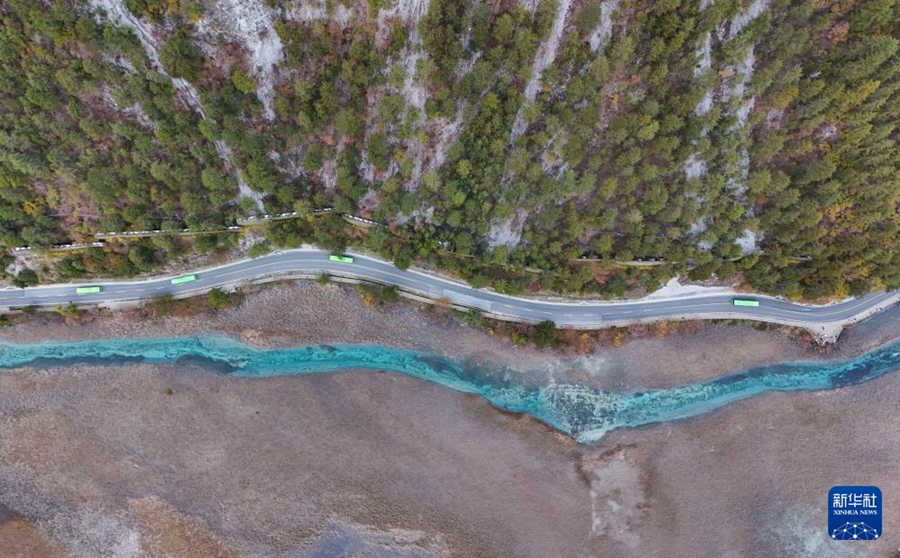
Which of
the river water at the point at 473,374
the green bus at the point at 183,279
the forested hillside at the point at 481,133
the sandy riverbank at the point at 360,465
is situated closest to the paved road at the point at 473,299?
the green bus at the point at 183,279

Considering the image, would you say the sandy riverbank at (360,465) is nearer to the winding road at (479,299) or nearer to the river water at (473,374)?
the river water at (473,374)

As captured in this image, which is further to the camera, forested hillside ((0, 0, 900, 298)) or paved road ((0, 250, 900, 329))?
paved road ((0, 250, 900, 329))

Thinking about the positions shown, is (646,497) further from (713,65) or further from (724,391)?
(713,65)

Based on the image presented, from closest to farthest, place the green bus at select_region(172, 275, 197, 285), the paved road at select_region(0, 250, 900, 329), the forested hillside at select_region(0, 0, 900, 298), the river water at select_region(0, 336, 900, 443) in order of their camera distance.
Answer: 1. the forested hillside at select_region(0, 0, 900, 298)
2. the river water at select_region(0, 336, 900, 443)
3. the paved road at select_region(0, 250, 900, 329)
4. the green bus at select_region(172, 275, 197, 285)

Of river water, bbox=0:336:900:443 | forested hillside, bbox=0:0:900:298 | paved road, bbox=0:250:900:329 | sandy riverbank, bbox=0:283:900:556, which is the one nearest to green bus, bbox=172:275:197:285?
paved road, bbox=0:250:900:329

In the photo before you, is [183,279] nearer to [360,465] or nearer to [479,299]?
[360,465]

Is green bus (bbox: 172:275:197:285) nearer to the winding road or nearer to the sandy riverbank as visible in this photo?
the winding road

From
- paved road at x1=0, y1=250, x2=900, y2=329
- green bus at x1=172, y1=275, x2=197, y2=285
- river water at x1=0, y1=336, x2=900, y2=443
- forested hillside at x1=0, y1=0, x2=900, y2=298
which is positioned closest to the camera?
forested hillside at x1=0, y1=0, x2=900, y2=298
